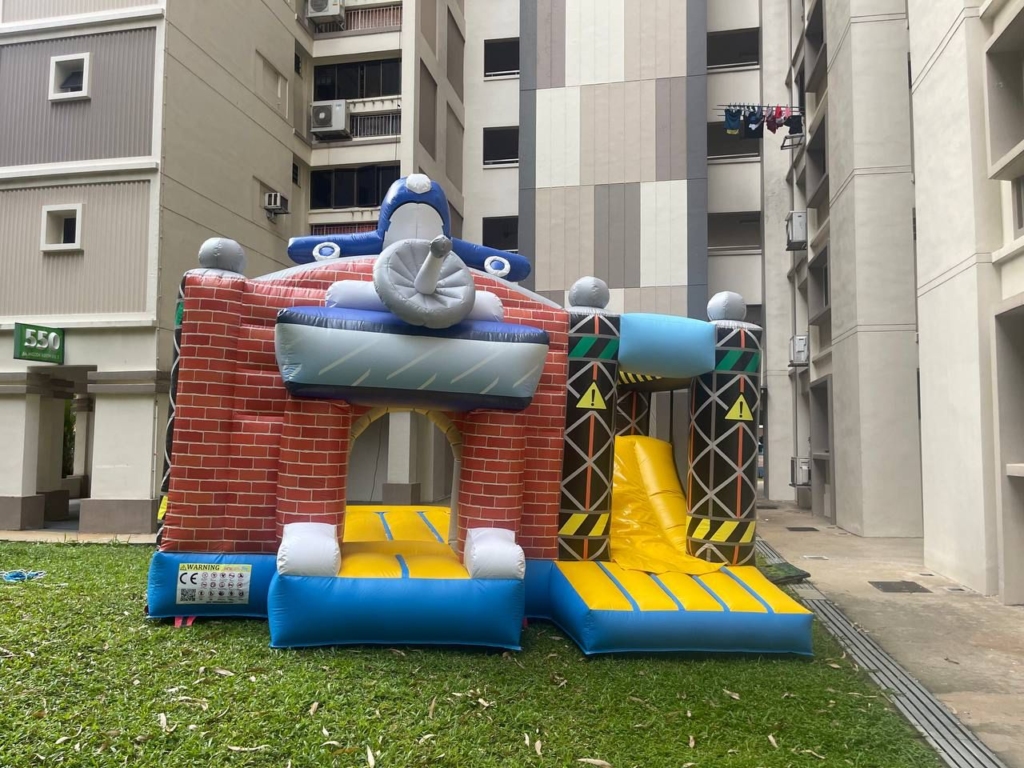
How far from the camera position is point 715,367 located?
607cm

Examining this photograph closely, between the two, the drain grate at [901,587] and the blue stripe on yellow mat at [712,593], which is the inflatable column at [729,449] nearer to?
the blue stripe on yellow mat at [712,593]

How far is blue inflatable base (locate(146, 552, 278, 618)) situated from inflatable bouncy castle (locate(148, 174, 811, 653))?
13 mm

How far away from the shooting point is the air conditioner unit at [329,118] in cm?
1526

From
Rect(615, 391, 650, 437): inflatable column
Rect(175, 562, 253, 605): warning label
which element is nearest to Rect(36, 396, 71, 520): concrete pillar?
Rect(175, 562, 253, 605): warning label

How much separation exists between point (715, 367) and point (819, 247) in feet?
29.6

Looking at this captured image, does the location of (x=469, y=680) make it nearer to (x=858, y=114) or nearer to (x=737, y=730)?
(x=737, y=730)

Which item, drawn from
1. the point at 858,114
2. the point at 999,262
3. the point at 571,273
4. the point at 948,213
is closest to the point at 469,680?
the point at 999,262

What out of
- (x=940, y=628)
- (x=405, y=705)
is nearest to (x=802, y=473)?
(x=940, y=628)

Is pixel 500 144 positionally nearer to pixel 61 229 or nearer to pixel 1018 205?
pixel 61 229

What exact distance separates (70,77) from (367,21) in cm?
613

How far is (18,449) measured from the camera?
433 inches

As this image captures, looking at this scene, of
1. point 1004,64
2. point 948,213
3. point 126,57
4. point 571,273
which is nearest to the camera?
point 1004,64

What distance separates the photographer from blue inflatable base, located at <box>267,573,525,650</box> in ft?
15.2

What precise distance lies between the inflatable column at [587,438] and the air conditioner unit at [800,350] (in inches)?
385
